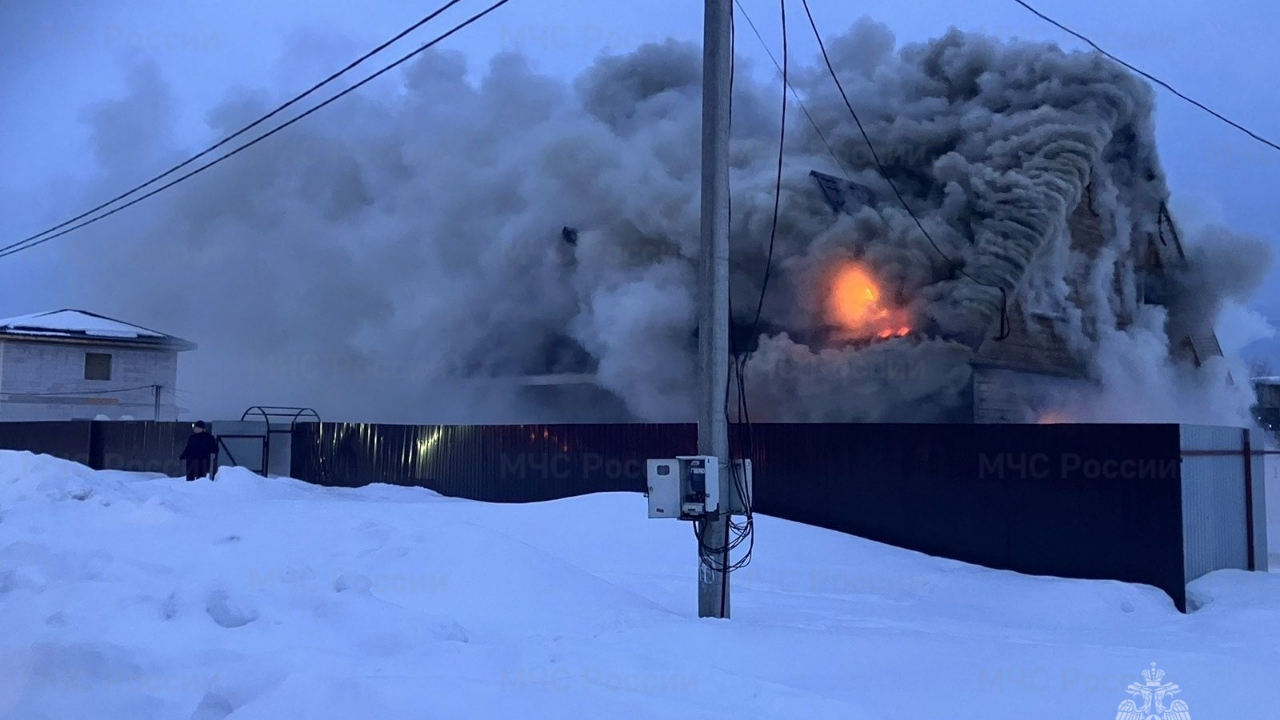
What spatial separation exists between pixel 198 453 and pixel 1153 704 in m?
15.2

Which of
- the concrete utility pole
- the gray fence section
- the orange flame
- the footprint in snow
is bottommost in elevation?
the footprint in snow

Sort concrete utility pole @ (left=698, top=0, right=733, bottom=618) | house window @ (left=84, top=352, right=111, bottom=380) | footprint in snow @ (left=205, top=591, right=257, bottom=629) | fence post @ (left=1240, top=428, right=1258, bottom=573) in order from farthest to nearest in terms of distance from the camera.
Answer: house window @ (left=84, top=352, right=111, bottom=380) < fence post @ (left=1240, top=428, right=1258, bottom=573) < concrete utility pole @ (left=698, top=0, right=733, bottom=618) < footprint in snow @ (left=205, top=591, right=257, bottom=629)

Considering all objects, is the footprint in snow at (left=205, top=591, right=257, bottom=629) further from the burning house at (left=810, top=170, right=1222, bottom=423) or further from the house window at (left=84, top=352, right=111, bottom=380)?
the house window at (left=84, top=352, right=111, bottom=380)

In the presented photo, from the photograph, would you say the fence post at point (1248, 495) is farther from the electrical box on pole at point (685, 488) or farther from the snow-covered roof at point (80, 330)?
the snow-covered roof at point (80, 330)

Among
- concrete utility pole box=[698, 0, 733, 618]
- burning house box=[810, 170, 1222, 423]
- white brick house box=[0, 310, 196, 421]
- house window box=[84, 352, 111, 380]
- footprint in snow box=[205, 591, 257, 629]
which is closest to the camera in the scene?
footprint in snow box=[205, 591, 257, 629]

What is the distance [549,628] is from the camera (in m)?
6.40

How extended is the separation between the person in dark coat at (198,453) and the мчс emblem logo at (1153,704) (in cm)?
1496

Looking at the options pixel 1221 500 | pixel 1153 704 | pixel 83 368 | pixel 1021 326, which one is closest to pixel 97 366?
pixel 83 368

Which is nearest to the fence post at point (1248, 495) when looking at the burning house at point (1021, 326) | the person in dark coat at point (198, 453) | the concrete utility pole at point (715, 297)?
the burning house at point (1021, 326)

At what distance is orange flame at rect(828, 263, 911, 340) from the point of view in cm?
1834

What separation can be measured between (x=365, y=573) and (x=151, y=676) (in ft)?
8.50

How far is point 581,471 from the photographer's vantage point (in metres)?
14.3

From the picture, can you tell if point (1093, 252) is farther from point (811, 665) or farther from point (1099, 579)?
point (811, 665)

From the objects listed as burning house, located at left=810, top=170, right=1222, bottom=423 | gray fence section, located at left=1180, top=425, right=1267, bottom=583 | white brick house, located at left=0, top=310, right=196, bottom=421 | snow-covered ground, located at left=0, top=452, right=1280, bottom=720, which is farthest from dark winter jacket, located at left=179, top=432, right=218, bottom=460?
white brick house, located at left=0, top=310, right=196, bottom=421
